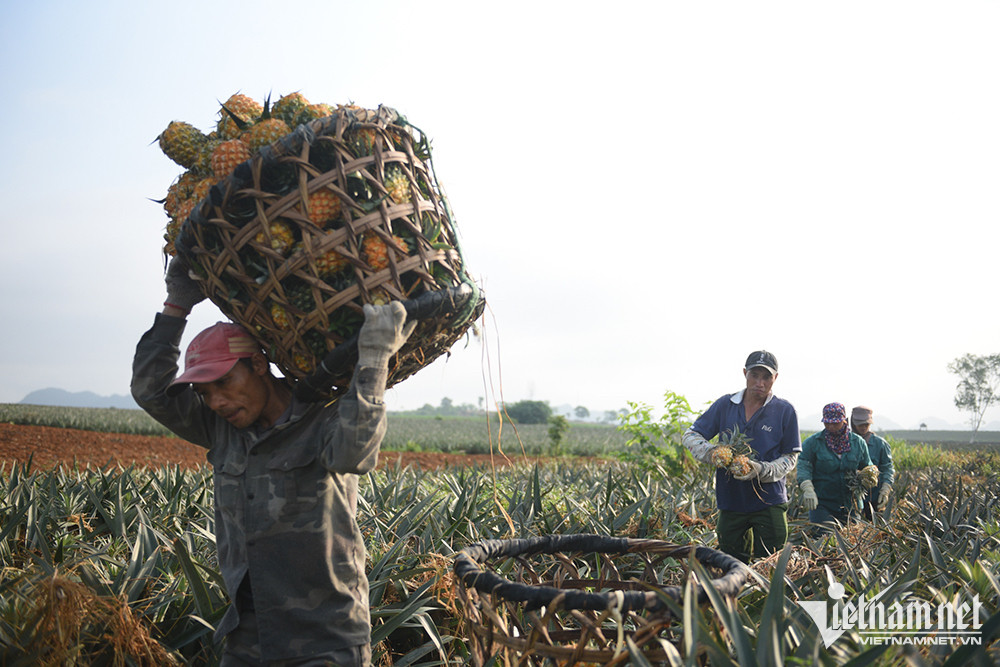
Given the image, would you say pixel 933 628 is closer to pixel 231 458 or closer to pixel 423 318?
pixel 423 318

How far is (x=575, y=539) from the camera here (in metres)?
2.19

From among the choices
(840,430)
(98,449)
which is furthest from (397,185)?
(98,449)

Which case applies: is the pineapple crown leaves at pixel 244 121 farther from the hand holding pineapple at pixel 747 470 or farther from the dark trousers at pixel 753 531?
the dark trousers at pixel 753 531

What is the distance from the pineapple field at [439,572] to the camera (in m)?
1.51

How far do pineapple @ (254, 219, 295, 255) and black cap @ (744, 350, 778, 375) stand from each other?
377cm

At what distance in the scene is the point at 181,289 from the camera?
Answer: 2377mm

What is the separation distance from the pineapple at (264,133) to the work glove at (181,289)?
1.88 ft

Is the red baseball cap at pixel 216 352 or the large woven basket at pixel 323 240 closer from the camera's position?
the large woven basket at pixel 323 240

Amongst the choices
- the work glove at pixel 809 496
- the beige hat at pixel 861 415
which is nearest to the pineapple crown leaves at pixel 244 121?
the work glove at pixel 809 496

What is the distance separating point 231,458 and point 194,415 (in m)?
0.32

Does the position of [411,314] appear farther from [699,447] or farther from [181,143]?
[699,447]

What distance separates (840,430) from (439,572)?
4.83 meters

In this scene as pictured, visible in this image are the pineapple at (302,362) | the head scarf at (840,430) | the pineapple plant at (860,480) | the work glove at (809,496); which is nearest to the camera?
the pineapple at (302,362)

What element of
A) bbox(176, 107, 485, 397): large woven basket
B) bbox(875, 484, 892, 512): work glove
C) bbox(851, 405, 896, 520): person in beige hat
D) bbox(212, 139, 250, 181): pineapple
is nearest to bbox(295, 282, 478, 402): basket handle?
bbox(176, 107, 485, 397): large woven basket
